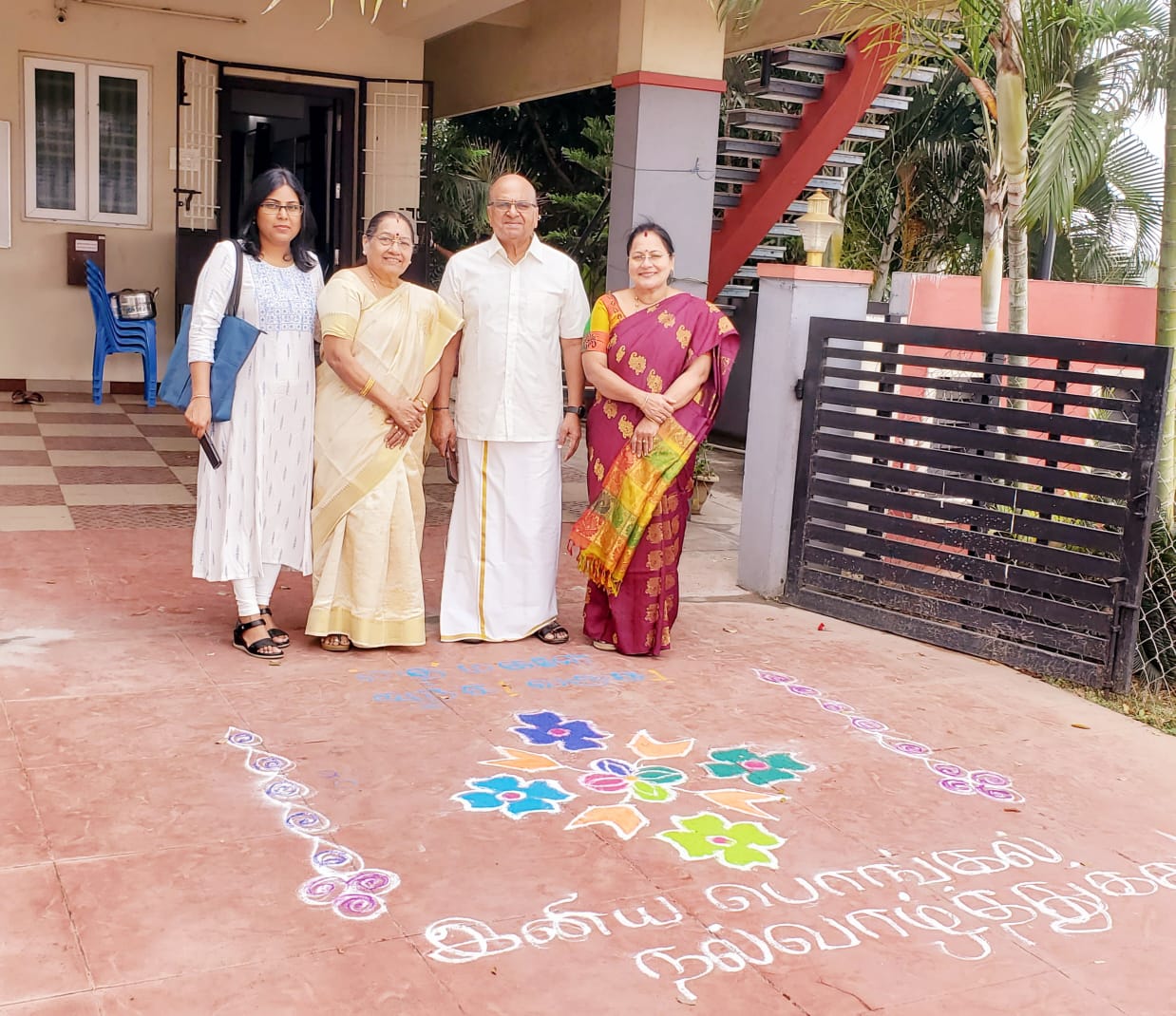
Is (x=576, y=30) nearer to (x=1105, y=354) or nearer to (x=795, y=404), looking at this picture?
(x=795, y=404)

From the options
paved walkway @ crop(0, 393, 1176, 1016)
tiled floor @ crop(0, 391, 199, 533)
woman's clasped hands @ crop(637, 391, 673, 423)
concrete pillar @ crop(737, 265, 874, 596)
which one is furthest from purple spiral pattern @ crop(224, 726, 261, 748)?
tiled floor @ crop(0, 391, 199, 533)

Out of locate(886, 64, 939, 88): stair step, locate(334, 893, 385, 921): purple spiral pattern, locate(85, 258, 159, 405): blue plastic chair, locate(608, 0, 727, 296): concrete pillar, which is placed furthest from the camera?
locate(85, 258, 159, 405): blue plastic chair

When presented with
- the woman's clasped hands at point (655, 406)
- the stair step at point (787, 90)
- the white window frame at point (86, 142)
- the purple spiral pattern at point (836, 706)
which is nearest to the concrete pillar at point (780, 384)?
the woman's clasped hands at point (655, 406)

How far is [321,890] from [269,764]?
733 millimetres

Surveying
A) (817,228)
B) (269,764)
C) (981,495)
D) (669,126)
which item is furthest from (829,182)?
(269,764)

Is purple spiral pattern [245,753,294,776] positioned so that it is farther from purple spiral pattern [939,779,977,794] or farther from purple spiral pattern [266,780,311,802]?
purple spiral pattern [939,779,977,794]

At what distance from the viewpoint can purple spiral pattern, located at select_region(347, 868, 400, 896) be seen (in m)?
2.79

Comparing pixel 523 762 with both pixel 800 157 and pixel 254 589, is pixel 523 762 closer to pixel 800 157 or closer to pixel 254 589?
pixel 254 589

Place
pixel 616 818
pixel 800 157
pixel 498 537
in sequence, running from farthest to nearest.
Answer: pixel 800 157 → pixel 498 537 → pixel 616 818

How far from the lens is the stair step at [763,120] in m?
9.45

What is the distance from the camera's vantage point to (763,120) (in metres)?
9.48

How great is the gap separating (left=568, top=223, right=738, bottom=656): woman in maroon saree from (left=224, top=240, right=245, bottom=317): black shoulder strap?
3.95 ft

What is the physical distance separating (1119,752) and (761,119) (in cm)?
653

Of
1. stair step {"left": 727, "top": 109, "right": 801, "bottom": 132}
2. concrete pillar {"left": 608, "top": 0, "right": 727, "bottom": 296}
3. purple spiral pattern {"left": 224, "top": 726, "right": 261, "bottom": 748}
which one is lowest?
purple spiral pattern {"left": 224, "top": 726, "right": 261, "bottom": 748}
